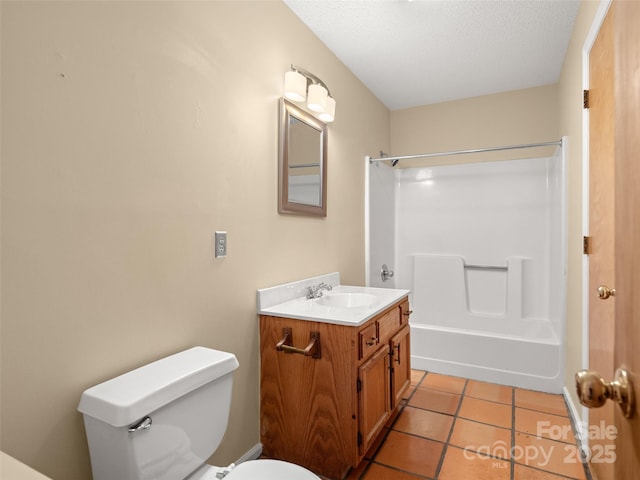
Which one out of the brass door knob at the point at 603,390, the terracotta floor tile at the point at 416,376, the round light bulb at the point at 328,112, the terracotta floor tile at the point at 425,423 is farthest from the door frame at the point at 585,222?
the brass door knob at the point at 603,390

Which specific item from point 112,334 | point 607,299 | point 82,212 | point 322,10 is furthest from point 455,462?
point 322,10

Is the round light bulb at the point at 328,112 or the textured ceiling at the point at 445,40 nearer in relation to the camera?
the textured ceiling at the point at 445,40

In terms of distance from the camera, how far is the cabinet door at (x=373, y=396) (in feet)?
5.39

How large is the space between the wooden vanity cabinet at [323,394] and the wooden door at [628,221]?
1.07 meters

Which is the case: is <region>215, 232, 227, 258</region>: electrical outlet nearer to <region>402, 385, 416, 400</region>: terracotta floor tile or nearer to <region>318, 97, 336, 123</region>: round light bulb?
<region>318, 97, 336, 123</region>: round light bulb

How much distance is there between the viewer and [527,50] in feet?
8.42

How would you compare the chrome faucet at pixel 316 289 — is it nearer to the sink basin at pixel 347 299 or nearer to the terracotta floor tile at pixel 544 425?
the sink basin at pixel 347 299

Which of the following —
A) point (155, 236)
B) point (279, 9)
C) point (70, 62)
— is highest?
point (279, 9)

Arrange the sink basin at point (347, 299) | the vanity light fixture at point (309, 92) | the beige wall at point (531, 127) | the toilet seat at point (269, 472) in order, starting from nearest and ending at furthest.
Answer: the toilet seat at point (269, 472), the vanity light fixture at point (309, 92), the beige wall at point (531, 127), the sink basin at point (347, 299)

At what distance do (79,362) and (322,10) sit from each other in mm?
2164

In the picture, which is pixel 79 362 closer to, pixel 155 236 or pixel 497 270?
pixel 155 236

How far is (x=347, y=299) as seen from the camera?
225cm

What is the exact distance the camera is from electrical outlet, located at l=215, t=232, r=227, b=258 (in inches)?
61.9

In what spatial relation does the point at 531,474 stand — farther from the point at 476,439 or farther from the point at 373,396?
the point at 373,396
